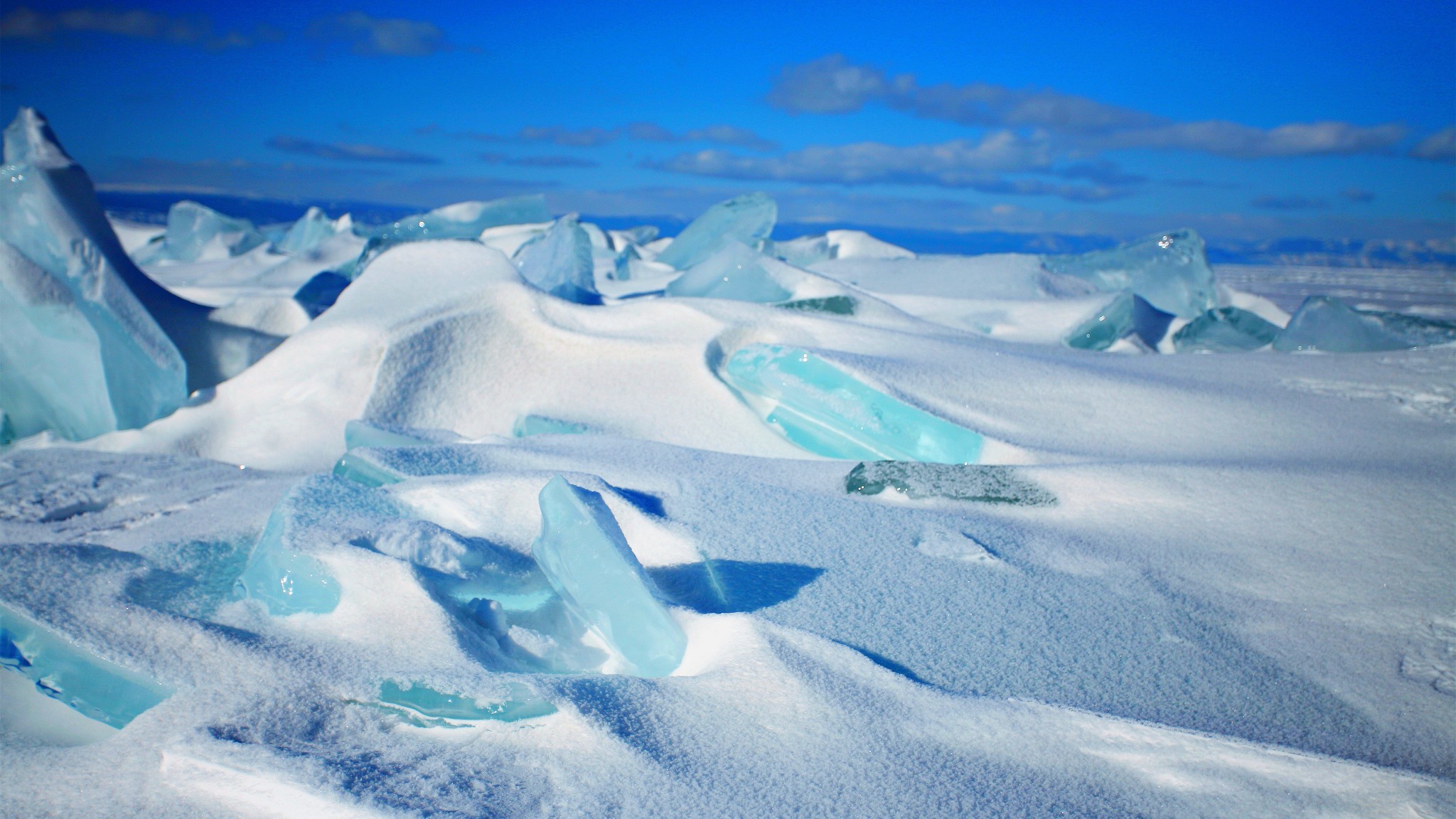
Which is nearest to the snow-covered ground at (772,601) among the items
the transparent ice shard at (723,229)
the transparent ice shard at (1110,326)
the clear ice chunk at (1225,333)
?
the transparent ice shard at (1110,326)

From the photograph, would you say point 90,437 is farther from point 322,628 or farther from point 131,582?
point 322,628

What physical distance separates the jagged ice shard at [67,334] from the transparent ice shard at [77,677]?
1.55 meters

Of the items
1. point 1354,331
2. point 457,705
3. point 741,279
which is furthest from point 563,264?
point 1354,331

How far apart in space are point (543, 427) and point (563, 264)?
1198mm

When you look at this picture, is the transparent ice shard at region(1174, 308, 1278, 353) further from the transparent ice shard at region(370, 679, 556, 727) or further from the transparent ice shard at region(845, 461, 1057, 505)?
the transparent ice shard at region(370, 679, 556, 727)

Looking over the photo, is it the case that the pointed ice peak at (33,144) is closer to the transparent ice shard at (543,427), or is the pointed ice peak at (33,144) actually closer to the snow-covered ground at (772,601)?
the snow-covered ground at (772,601)

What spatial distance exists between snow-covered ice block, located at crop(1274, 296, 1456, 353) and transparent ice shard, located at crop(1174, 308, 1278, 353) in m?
0.15

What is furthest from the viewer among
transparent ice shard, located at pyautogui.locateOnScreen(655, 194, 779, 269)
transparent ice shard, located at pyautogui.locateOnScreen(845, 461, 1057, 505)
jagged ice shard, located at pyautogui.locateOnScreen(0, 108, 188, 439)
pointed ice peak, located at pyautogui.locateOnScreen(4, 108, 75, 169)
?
transparent ice shard, located at pyautogui.locateOnScreen(655, 194, 779, 269)

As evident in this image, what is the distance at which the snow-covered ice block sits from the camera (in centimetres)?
274

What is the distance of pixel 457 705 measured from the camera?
0.85m

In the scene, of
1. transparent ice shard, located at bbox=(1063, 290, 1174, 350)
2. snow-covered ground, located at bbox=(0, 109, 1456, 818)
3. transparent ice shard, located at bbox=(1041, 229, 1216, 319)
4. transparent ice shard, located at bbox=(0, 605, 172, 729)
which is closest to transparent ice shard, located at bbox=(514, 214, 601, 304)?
snow-covered ground, located at bbox=(0, 109, 1456, 818)

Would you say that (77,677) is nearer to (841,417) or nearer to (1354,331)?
(841,417)

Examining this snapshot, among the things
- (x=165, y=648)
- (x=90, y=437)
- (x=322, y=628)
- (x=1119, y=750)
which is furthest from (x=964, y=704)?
(x=90, y=437)

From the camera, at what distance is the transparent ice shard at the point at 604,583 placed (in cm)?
100
